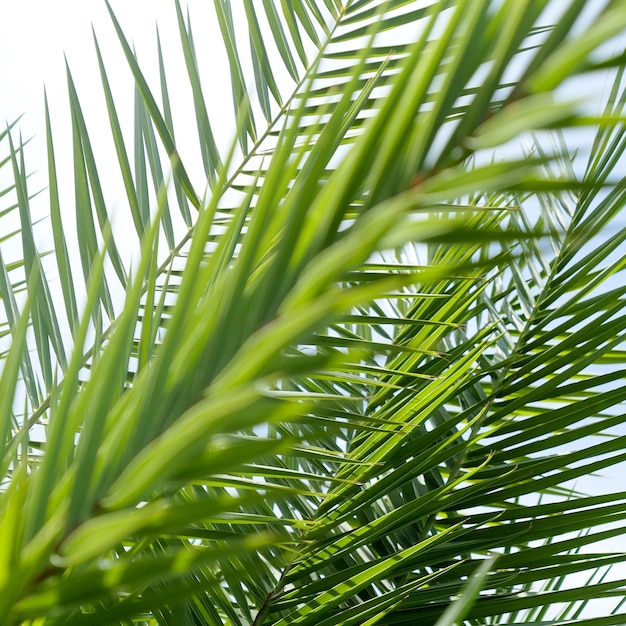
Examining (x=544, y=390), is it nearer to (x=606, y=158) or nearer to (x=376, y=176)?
(x=606, y=158)

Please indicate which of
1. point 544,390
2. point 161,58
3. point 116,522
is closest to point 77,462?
point 116,522

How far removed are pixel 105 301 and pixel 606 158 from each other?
53 centimetres

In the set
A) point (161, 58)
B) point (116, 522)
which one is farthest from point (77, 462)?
point (161, 58)

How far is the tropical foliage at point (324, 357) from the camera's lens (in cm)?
17

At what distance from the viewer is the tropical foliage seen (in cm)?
17

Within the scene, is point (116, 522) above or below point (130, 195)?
below

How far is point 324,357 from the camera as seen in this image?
170mm

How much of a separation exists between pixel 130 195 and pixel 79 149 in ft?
0.26

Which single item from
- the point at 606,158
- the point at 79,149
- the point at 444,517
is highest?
the point at 79,149

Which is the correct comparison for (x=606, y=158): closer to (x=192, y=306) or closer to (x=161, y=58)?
(x=161, y=58)

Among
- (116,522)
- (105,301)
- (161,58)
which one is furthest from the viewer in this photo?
(161,58)

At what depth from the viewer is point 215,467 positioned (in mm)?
170

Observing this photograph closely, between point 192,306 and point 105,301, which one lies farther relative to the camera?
point 105,301

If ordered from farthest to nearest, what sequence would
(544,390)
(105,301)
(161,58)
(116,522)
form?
(161,58) → (105,301) → (544,390) → (116,522)
